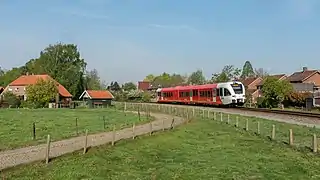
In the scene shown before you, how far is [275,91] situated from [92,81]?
92902mm

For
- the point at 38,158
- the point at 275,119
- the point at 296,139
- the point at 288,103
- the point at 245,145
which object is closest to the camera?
the point at 38,158

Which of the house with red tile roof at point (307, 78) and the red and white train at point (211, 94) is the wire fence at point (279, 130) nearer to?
the red and white train at point (211, 94)

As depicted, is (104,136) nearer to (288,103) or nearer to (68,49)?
(288,103)

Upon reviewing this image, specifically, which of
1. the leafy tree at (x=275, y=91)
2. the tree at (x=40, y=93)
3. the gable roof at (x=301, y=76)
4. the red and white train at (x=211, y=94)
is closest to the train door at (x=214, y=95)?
the red and white train at (x=211, y=94)

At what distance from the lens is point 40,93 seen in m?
86.8

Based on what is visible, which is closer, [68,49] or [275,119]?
[275,119]

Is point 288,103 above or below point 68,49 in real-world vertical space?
below

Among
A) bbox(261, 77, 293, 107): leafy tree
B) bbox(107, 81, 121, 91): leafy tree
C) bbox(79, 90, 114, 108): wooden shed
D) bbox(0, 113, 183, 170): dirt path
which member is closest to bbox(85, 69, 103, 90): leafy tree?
bbox(107, 81, 121, 91): leafy tree

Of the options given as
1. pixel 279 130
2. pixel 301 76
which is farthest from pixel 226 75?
pixel 279 130

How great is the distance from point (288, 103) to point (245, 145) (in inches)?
1769

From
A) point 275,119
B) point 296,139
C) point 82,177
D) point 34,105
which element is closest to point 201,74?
point 34,105

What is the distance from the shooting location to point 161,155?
22094 millimetres

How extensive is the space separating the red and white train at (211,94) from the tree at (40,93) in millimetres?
24152

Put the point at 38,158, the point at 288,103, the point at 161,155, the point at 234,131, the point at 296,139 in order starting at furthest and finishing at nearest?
the point at 288,103, the point at 234,131, the point at 296,139, the point at 161,155, the point at 38,158
